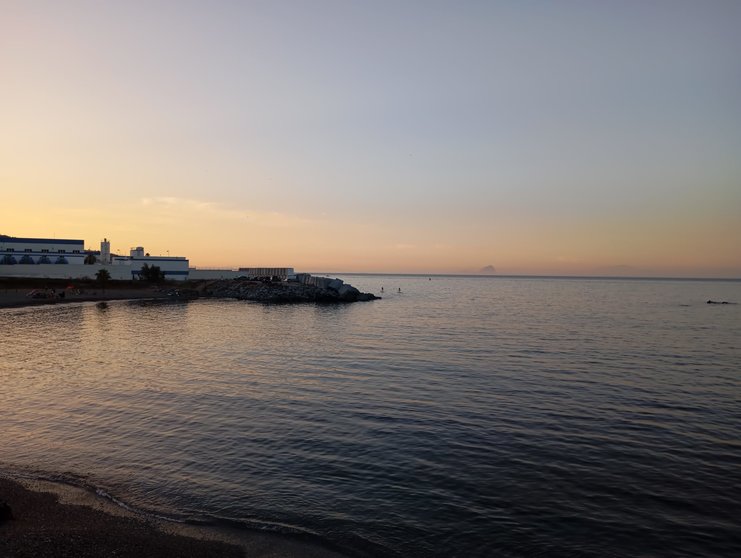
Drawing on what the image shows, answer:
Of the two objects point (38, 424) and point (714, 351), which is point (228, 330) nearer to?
point (38, 424)

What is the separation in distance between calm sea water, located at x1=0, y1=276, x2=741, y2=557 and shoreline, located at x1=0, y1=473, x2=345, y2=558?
2.14ft

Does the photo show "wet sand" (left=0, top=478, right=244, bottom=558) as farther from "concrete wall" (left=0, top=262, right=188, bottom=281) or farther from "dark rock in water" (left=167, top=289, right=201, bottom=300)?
"concrete wall" (left=0, top=262, right=188, bottom=281)

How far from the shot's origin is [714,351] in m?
43.8

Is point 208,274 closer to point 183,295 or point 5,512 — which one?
point 183,295

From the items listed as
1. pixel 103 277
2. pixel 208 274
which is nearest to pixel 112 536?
pixel 103 277

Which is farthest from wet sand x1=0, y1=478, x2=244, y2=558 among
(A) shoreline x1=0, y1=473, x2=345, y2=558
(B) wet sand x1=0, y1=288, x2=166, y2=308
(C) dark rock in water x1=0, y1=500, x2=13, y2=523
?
(B) wet sand x1=0, y1=288, x2=166, y2=308

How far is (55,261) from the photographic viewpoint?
465 ft

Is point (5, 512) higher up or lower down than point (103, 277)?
lower down

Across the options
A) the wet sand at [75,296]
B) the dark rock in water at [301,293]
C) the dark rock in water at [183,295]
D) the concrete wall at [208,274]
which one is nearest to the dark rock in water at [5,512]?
the wet sand at [75,296]

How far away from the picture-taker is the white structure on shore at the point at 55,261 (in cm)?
13275

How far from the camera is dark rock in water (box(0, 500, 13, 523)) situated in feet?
39.7

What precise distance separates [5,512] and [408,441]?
509 inches

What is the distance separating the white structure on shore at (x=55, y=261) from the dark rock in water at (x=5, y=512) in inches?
5652

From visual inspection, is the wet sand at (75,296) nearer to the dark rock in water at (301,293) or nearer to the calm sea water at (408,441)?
the dark rock in water at (301,293)
